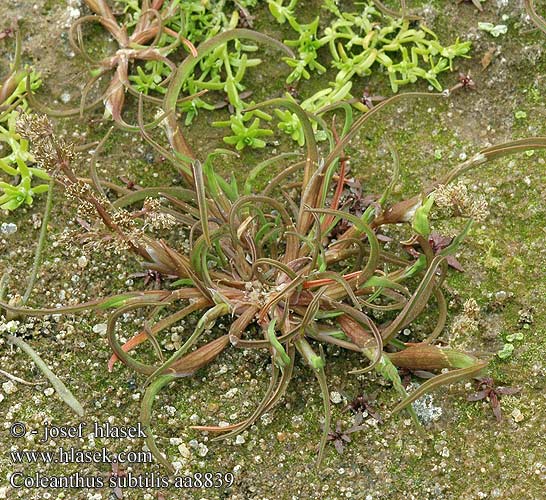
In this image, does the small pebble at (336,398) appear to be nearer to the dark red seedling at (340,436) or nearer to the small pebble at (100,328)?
the dark red seedling at (340,436)

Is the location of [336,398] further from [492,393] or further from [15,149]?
[15,149]

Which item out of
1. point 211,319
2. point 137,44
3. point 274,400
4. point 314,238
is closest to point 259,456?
point 274,400

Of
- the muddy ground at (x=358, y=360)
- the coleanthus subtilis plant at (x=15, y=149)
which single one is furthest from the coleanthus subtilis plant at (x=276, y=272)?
the coleanthus subtilis plant at (x=15, y=149)

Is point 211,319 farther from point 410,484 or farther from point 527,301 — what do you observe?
point 527,301

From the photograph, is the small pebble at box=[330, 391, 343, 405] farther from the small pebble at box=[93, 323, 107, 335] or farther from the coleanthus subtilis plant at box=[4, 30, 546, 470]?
the small pebble at box=[93, 323, 107, 335]

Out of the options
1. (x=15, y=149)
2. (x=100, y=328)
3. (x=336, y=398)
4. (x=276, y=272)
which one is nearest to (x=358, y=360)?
(x=336, y=398)

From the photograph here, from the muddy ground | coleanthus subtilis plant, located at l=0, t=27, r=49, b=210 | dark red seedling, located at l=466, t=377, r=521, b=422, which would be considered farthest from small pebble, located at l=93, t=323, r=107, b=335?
dark red seedling, located at l=466, t=377, r=521, b=422
